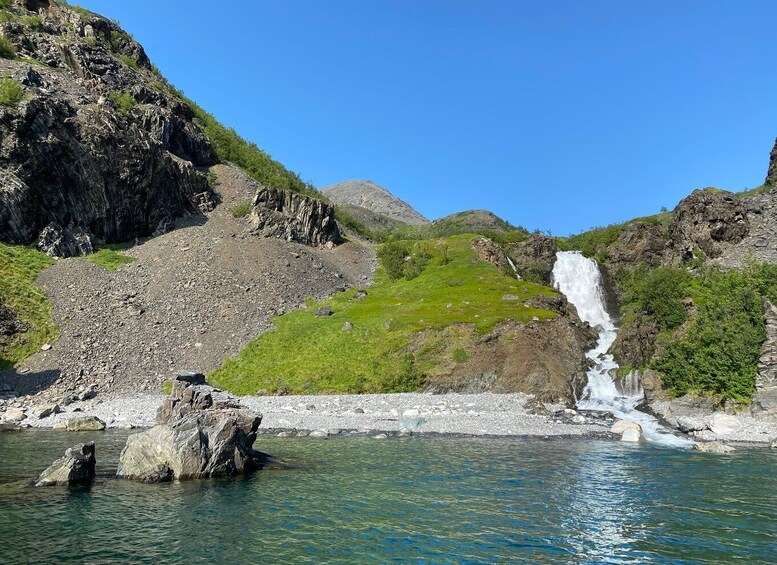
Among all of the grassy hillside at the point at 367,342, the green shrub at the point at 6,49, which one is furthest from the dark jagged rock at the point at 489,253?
the green shrub at the point at 6,49

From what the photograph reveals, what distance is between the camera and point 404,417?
40438mm

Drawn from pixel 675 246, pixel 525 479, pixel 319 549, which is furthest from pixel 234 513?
pixel 675 246

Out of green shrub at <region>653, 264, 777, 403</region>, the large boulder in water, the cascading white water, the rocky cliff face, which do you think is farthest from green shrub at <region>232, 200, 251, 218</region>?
the large boulder in water

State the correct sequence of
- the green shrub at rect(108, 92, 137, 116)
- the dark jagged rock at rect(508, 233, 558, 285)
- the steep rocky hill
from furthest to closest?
the green shrub at rect(108, 92, 137, 116) → the dark jagged rock at rect(508, 233, 558, 285) → the steep rocky hill

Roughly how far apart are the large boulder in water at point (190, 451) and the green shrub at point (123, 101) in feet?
310

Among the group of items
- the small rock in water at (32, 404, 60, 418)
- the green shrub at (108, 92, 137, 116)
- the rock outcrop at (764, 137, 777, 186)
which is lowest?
the small rock in water at (32, 404, 60, 418)

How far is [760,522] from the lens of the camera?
16.9 meters

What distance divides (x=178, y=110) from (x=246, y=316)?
7628 cm

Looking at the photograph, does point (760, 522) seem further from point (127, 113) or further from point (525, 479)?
point (127, 113)

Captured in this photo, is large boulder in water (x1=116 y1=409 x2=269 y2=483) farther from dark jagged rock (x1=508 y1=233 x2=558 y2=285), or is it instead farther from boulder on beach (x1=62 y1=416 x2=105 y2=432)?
dark jagged rock (x1=508 y1=233 x2=558 y2=285)

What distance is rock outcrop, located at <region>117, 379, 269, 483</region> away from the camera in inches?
874

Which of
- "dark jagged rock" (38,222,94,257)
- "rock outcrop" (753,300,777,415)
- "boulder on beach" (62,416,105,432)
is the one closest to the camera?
"boulder on beach" (62,416,105,432)

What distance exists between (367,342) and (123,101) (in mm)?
81153

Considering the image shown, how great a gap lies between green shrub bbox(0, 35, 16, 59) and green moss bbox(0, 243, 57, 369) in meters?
45.7
